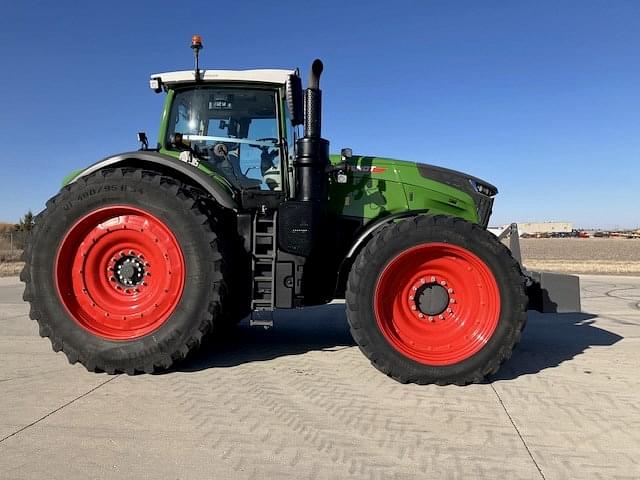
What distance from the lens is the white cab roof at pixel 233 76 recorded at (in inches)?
159

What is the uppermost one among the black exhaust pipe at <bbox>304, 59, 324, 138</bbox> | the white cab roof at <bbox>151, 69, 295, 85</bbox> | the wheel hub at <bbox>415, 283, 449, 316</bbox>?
the white cab roof at <bbox>151, 69, 295, 85</bbox>

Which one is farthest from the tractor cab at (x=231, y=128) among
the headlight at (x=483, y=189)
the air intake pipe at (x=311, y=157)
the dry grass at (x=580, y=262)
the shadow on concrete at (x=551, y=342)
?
the dry grass at (x=580, y=262)

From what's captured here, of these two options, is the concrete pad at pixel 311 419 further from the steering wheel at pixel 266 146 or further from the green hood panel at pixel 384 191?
the steering wheel at pixel 266 146

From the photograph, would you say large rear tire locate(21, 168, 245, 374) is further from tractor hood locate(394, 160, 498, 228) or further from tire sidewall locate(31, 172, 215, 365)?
tractor hood locate(394, 160, 498, 228)

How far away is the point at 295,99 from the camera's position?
372cm

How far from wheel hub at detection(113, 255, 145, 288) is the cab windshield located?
3.59ft

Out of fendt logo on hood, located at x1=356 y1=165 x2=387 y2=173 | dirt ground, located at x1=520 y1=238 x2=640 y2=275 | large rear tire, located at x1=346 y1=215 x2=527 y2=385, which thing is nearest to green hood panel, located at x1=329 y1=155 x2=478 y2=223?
fendt logo on hood, located at x1=356 y1=165 x2=387 y2=173

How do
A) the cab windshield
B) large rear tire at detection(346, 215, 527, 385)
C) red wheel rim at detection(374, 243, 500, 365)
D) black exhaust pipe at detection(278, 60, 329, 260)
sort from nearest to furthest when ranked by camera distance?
large rear tire at detection(346, 215, 527, 385)
red wheel rim at detection(374, 243, 500, 365)
black exhaust pipe at detection(278, 60, 329, 260)
the cab windshield

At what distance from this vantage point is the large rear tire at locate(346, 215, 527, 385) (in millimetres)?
3479

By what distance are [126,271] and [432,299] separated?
2.46 metres

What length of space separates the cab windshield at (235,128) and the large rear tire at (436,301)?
4.29 ft

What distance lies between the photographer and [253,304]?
3.77 meters

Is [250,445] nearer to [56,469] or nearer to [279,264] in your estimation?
[56,469]

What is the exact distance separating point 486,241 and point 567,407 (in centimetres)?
126
